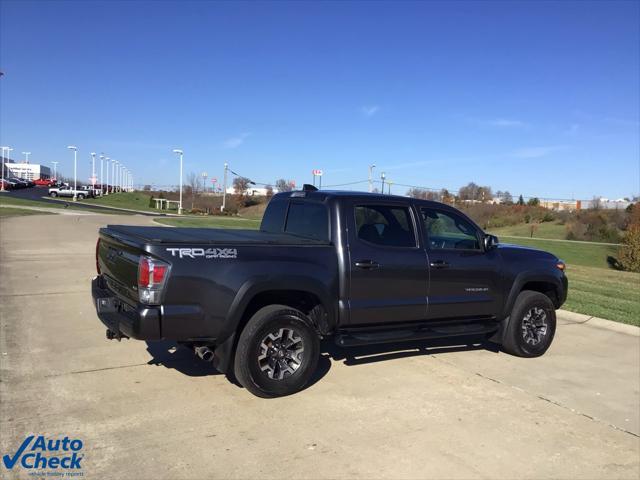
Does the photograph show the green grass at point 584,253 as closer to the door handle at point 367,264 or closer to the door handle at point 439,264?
the door handle at point 439,264

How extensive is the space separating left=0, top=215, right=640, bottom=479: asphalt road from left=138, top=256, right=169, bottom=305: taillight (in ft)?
3.09

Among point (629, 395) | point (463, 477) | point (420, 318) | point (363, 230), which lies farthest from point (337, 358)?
point (629, 395)

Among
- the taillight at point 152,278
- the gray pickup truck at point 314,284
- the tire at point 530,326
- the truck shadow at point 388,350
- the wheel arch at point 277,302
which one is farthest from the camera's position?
the tire at point 530,326

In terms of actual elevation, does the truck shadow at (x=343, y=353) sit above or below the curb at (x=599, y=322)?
below

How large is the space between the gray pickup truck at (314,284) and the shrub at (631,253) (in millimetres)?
22491

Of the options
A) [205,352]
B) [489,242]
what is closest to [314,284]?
[205,352]

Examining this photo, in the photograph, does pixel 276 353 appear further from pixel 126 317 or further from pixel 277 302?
pixel 126 317

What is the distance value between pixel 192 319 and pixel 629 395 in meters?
4.41

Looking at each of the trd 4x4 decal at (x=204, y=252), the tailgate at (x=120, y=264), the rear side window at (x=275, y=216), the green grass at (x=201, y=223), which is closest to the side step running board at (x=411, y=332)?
the trd 4x4 decal at (x=204, y=252)

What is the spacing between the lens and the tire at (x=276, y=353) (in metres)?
4.59

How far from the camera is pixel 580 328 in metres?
8.28

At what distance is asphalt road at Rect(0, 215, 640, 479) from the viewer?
370 centimetres

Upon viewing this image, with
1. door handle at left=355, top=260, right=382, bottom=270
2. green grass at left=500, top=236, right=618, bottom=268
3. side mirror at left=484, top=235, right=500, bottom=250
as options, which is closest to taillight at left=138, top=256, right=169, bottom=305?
door handle at left=355, top=260, right=382, bottom=270

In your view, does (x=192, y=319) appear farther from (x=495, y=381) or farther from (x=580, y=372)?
(x=580, y=372)
